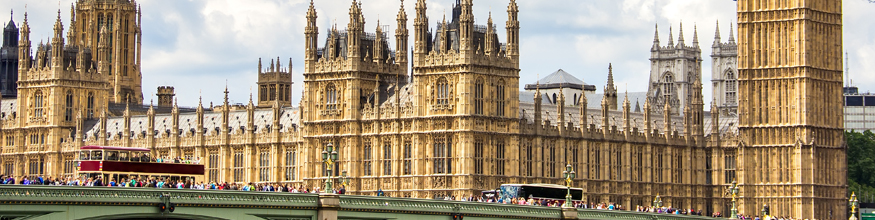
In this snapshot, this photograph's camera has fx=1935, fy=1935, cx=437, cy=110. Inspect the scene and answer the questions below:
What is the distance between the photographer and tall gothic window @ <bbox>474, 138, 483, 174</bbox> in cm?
12112

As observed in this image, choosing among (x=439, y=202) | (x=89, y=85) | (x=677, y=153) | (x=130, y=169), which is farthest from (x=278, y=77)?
(x=439, y=202)

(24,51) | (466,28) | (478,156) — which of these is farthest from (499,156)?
(24,51)

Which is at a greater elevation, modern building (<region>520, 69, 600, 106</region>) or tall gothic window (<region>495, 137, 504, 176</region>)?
modern building (<region>520, 69, 600, 106</region>)

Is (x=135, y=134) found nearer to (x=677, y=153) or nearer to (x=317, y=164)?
(x=317, y=164)

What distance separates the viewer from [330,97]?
129 meters

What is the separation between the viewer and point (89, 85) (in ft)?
536

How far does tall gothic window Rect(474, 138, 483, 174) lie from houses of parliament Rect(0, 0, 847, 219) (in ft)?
0.29

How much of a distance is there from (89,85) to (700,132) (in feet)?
173

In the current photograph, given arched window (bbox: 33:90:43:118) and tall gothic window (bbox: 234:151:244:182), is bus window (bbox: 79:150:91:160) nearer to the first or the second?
tall gothic window (bbox: 234:151:244:182)

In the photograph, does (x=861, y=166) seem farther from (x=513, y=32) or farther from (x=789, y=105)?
(x=513, y=32)

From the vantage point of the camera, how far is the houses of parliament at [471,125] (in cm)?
12244

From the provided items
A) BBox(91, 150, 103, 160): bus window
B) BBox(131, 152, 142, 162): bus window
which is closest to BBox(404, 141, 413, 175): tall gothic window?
BBox(131, 152, 142, 162): bus window

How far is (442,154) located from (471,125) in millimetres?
3186

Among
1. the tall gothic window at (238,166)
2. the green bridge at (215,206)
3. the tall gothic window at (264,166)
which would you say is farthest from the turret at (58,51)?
the green bridge at (215,206)
